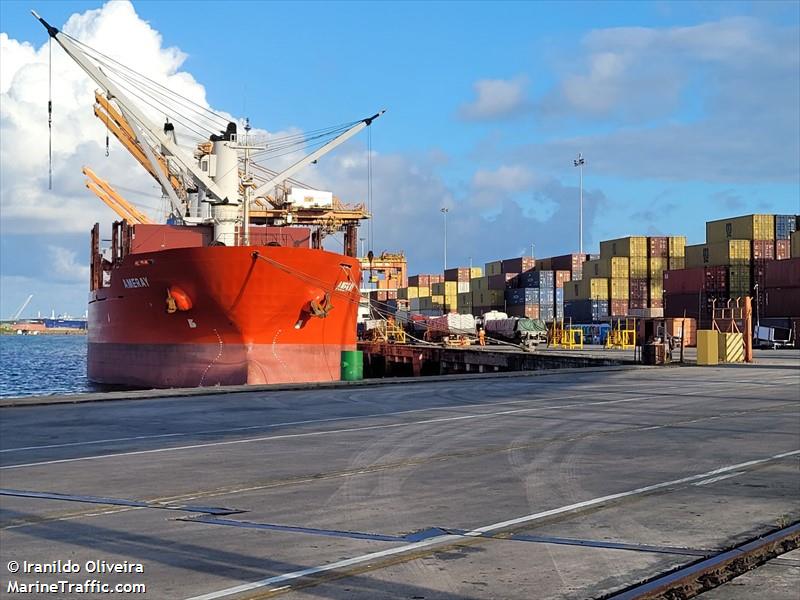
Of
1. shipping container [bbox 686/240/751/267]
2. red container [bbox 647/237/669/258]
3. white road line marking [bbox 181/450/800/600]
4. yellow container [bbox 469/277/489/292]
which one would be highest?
red container [bbox 647/237/669/258]

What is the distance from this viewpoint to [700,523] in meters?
7.20

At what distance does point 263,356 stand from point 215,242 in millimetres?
8122

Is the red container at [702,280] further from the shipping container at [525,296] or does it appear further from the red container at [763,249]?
the shipping container at [525,296]

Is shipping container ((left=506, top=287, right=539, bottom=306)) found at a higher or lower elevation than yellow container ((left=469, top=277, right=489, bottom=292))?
lower

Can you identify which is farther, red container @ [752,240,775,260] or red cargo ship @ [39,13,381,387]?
red container @ [752,240,775,260]

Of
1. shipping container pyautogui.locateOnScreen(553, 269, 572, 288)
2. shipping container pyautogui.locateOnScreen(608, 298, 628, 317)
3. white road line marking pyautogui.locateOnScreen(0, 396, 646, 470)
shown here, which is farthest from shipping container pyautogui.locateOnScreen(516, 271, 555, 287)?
white road line marking pyautogui.locateOnScreen(0, 396, 646, 470)

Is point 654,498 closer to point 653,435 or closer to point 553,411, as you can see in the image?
point 653,435

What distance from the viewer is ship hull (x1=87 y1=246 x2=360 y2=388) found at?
104 feet

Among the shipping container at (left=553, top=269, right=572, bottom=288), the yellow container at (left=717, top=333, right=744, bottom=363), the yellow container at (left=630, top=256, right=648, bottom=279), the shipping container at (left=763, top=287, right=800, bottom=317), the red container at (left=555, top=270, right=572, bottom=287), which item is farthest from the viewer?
the red container at (left=555, top=270, right=572, bottom=287)

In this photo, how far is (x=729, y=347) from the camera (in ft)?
127

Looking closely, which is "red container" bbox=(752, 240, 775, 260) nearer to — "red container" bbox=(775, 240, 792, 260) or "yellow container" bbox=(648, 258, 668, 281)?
"red container" bbox=(775, 240, 792, 260)

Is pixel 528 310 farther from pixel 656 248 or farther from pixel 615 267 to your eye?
pixel 656 248

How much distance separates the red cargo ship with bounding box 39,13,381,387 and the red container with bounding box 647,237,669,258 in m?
50.6

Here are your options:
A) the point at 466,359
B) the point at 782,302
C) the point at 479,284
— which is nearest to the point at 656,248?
the point at 782,302
